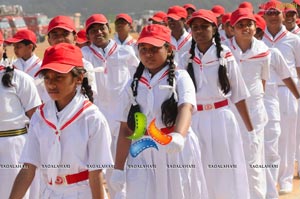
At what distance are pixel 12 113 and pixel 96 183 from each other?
2180 millimetres

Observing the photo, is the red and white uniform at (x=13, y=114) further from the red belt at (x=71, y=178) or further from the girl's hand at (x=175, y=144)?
the girl's hand at (x=175, y=144)

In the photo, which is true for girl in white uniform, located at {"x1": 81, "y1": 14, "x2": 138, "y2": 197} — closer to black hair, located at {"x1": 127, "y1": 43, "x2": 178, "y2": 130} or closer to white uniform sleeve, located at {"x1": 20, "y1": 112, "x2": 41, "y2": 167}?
black hair, located at {"x1": 127, "y1": 43, "x2": 178, "y2": 130}

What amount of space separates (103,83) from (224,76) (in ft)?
9.11

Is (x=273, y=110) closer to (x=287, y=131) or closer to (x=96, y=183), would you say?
(x=287, y=131)

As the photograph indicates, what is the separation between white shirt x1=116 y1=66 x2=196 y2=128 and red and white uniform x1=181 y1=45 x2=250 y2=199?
1418mm

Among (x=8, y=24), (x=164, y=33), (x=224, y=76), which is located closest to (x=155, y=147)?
(x=164, y=33)

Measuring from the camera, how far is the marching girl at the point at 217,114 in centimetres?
733

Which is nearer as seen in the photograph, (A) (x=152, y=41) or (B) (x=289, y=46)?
(A) (x=152, y=41)

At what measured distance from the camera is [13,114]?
6980mm

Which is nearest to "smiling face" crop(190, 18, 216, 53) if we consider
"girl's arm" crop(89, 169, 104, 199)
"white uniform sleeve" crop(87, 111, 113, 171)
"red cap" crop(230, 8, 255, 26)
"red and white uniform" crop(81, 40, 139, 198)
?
"red cap" crop(230, 8, 255, 26)

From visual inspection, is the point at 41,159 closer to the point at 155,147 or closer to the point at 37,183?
the point at 155,147

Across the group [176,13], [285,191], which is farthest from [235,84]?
[176,13]

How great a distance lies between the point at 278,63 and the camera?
9.47 m

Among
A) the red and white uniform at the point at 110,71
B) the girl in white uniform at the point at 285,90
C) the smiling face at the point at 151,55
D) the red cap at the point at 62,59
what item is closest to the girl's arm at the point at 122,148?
the smiling face at the point at 151,55
